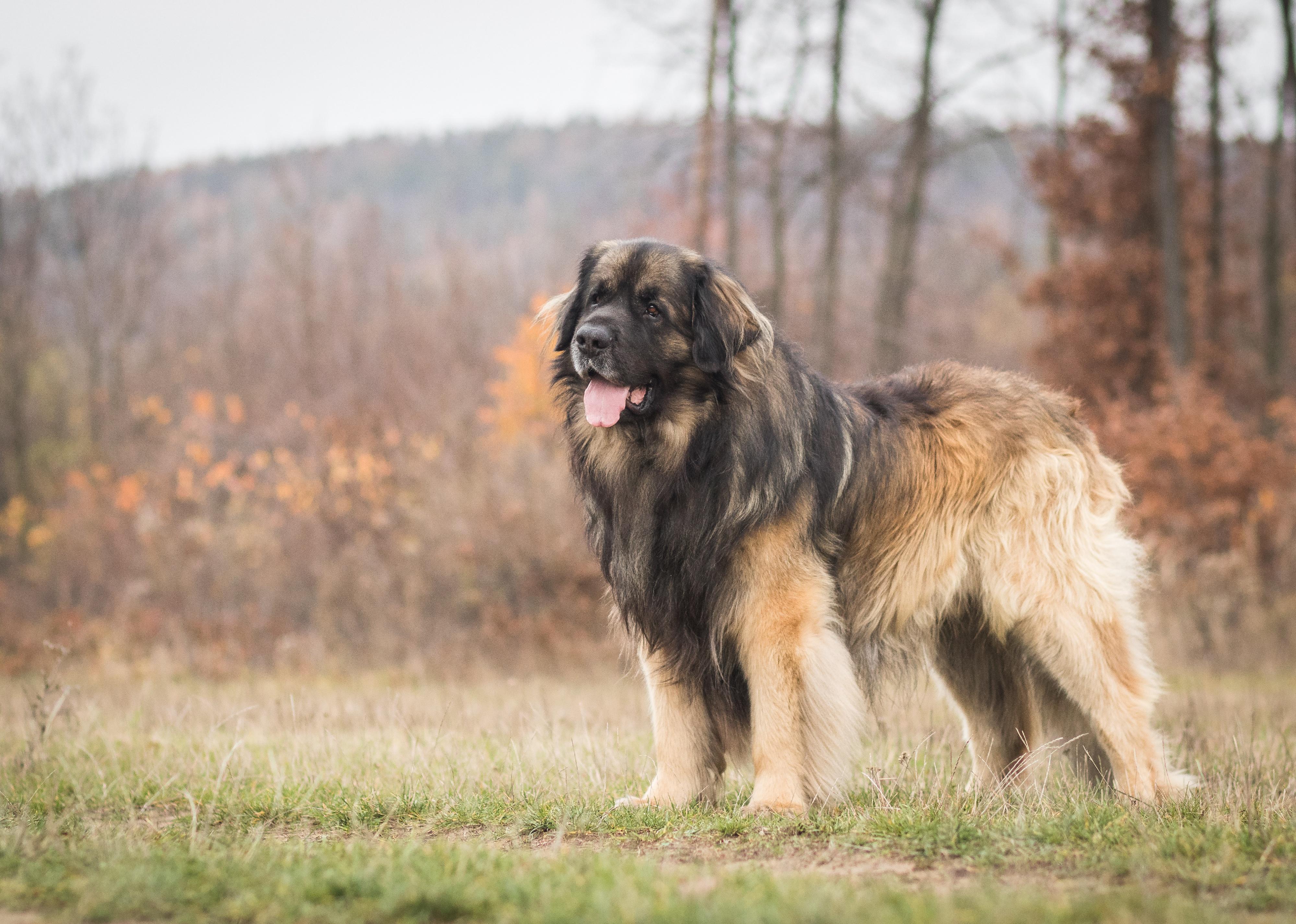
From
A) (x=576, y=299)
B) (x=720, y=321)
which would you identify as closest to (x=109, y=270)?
(x=576, y=299)

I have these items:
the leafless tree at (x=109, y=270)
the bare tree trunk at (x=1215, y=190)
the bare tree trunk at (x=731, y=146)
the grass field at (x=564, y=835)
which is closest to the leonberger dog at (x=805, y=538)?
the grass field at (x=564, y=835)

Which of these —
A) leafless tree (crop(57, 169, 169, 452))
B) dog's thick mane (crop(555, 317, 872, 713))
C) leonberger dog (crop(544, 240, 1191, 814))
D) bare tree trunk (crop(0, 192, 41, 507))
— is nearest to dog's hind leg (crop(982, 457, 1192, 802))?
leonberger dog (crop(544, 240, 1191, 814))

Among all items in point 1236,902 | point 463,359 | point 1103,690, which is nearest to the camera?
point 1236,902

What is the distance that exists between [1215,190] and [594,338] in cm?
1739

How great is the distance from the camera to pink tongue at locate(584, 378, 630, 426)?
415 centimetres

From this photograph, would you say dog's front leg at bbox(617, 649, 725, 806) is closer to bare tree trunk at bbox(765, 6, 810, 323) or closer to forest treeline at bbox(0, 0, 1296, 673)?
forest treeline at bbox(0, 0, 1296, 673)

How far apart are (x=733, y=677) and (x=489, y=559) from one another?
7.88m

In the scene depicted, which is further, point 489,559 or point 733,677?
point 489,559

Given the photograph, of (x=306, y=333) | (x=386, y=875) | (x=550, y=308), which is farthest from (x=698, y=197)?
(x=386, y=875)

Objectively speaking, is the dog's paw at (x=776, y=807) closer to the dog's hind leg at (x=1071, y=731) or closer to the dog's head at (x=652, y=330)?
the dog's hind leg at (x=1071, y=731)

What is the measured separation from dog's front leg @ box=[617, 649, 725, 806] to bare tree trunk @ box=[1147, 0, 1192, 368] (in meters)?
12.7

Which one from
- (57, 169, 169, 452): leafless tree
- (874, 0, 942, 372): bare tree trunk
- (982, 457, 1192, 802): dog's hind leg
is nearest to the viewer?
(982, 457, 1192, 802): dog's hind leg

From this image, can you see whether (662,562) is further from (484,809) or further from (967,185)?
(967,185)

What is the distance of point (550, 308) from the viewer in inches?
195
